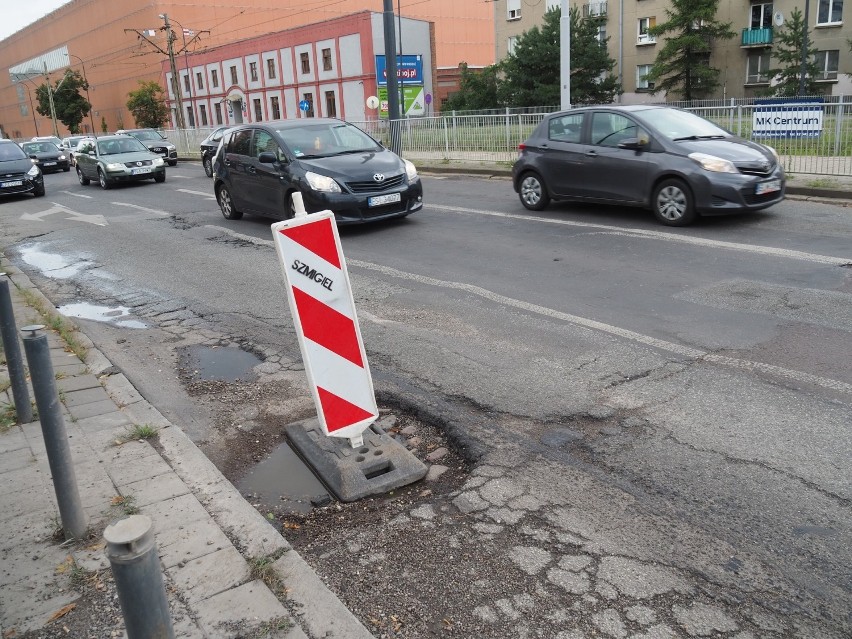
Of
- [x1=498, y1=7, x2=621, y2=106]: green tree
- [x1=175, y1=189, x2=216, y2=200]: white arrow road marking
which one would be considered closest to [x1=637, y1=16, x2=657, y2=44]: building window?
[x1=498, y1=7, x2=621, y2=106]: green tree

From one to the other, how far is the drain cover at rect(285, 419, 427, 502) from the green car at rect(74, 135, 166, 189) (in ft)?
65.0

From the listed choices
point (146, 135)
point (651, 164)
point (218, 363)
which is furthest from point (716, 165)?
point (146, 135)

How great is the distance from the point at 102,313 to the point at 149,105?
71.6m

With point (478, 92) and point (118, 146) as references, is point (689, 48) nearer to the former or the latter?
point (478, 92)

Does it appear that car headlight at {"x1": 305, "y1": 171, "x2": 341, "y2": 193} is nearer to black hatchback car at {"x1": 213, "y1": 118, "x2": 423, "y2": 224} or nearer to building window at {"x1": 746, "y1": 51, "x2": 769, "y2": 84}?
black hatchback car at {"x1": 213, "y1": 118, "x2": 423, "y2": 224}

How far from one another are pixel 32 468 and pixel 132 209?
44.9 ft

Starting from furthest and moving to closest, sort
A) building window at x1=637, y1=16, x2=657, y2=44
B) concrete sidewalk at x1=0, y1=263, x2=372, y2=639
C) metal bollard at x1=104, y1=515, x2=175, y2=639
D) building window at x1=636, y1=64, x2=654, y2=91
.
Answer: building window at x1=636, y1=64, x2=654, y2=91
building window at x1=637, y1=16, x2=657, y2=44
concrete sidewalk at x1=0, y1=263, x2=372, y2=639
metal bollard at x1=104, y1=515, x2=175, y2=639

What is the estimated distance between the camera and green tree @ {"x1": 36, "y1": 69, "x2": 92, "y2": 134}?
8669 centimetres

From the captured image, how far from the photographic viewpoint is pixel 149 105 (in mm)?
73000

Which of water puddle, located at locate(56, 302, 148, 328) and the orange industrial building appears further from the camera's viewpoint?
the orange industrial building

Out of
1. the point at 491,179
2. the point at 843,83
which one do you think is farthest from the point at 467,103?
the point at 491,179

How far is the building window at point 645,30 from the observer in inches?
1964

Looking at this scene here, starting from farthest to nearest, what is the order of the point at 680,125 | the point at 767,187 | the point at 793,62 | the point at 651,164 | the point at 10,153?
the point at 793,62, the point at 10,153, the point at 680,125, the point at 651,164, the point at 767,187

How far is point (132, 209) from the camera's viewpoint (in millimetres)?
16844
